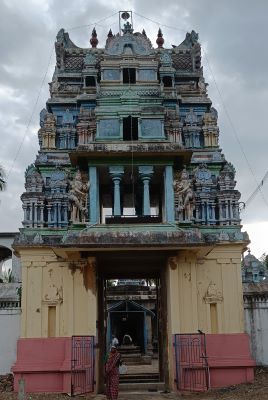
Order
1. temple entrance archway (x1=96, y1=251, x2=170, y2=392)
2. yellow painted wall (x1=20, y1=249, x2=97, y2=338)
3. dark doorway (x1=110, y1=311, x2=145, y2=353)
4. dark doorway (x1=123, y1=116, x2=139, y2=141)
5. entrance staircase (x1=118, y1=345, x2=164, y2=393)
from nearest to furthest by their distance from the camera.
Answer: yellow painted wall (x1=20, y1=249, x2=97, y2=338)
temple entrance archway (x1=96, y1=251, x2=170, y2=392)
entrance staircase (x1=118, y1=345, x2=164, y2=393)
dark doorway (x1=123, y1=116, x2=139, y2=141)
dark doorway (x1=110, y1=311, x2=145, y2=353)

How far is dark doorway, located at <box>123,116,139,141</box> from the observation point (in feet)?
58.5

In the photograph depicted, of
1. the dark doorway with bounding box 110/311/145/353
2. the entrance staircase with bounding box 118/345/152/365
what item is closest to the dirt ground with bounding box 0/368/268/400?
the entrance staircase with bounding box 118/345/152/365

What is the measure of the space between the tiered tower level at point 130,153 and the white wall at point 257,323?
9.04 feet

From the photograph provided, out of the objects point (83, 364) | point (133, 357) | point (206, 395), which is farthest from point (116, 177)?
point (133, 357)

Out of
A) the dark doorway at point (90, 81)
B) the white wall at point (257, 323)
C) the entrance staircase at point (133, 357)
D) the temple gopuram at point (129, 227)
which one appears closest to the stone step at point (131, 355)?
the entrance staircase at point (133, 357)

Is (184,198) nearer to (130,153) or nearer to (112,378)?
(130,153)

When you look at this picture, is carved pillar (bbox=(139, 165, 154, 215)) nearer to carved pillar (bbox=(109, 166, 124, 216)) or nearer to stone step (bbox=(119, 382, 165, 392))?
carved pillar (bbox=(109, 166, 124, 216))

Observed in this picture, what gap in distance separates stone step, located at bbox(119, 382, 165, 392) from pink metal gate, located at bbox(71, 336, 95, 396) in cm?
243

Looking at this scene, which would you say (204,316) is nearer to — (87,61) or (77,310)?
(77,310)

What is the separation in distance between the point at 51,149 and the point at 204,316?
307 inches

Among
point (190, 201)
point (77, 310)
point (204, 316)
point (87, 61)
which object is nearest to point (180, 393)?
point (204, 316)

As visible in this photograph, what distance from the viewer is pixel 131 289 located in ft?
105

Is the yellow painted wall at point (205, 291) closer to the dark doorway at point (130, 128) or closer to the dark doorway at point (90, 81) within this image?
the dark doorway at point (130, 128)

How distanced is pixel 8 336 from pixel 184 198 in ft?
24.1
